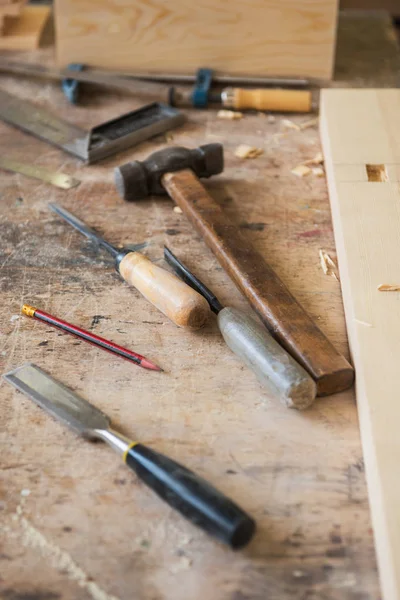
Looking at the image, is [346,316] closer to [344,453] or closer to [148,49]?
[344,453]

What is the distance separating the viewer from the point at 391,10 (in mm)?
3402

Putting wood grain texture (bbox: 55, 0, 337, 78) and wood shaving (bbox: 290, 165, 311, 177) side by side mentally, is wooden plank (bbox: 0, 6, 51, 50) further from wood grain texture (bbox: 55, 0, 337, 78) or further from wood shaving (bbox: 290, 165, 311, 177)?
wood shaving (bbox: 290, 165, 311, 177)

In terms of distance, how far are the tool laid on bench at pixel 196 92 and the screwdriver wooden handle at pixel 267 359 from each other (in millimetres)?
951

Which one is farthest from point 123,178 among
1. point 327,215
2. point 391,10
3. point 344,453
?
point 391,10

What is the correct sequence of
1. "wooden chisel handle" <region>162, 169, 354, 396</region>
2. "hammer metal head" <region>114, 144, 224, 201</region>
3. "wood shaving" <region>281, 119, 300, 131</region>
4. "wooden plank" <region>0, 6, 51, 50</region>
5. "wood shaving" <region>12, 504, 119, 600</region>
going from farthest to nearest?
"wooden plank" <region>0, 6, 51, 50</region>
"wood shaving" <region>281, 119, 300, 131</region>
"hammer metal head" <region>114, 144, 224, 201</region>
"wooden chisel handle" <region>162, 169, 354, 396</region>
"wood shaving" <region>12, 504, 119, 600</region>

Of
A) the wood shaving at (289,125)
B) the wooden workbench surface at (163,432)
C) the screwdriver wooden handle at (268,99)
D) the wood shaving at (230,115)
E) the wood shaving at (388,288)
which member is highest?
the screwdriver wooden handle at (268,99)

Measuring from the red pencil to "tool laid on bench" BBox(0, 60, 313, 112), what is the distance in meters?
0.95

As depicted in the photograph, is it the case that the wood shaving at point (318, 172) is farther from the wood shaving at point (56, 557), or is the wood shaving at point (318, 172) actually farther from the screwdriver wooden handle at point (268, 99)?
the wood shaving at point (56, 557)

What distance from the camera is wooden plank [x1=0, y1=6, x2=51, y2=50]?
232 cm

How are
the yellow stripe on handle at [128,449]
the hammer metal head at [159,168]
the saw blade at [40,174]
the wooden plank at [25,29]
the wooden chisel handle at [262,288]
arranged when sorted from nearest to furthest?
1. the yellow stripe on handle at [128,449]
2. the wooden chisel handle at [262,288]
3. the hammer metal head at [159,168]
4. the saw blade at [40,174]
5. the wooden plank at [25,29]

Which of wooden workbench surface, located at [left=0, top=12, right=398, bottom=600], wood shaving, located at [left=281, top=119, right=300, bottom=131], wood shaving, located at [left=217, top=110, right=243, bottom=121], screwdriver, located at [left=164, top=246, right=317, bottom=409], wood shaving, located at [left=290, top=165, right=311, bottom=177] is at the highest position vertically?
wood shaving, located at [left=217, top=110, right=243, bottom=121]

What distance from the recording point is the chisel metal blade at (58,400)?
1.10 meters

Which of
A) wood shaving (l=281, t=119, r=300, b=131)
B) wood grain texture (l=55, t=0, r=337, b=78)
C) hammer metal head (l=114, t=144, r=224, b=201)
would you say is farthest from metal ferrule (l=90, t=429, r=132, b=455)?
wood grain texture (l=55, t=0, r=337, b=78)

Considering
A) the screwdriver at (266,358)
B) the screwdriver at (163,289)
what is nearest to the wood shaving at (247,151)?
the screwdriver at (163,289)
